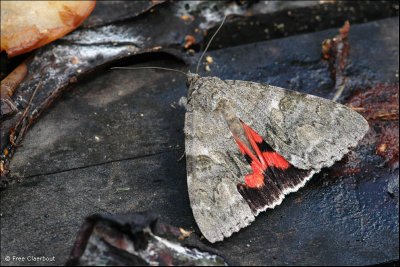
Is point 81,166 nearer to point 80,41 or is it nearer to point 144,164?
point 144,164

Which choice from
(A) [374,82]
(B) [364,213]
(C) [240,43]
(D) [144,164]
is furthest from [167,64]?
(B) [364,213]

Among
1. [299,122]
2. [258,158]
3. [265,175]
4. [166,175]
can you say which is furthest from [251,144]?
[166,175]

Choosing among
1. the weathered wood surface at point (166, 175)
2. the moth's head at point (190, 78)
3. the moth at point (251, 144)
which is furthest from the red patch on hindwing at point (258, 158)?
the moth's head at point (190, 78)

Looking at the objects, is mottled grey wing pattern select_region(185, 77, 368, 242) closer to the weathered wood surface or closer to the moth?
the moth

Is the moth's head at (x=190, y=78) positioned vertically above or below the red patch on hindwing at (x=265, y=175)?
above

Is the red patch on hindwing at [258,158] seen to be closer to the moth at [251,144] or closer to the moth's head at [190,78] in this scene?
the moth at [251,144]

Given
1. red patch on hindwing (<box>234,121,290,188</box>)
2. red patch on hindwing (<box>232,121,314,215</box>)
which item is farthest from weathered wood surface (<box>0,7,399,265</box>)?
red patch on hindwing (<box>234,121,290,188</box>)
